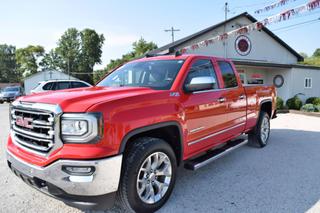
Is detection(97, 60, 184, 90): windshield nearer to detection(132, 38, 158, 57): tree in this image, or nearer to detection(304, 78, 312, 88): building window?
detection(304, 78, 312, 88): building window

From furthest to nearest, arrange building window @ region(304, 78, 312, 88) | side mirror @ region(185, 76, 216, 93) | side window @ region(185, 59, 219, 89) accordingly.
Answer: building window @ region(304, 78, 312, 88) < side window @ region(185, 59, 219, 89) < side mirror @ region(185, 76, 216, 93)

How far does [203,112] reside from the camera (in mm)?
3514

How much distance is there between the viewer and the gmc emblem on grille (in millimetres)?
2586

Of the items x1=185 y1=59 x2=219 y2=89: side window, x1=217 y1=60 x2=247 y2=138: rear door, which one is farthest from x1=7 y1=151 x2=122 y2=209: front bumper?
x1=217 y1=60 x2=247 y2=138: rear door

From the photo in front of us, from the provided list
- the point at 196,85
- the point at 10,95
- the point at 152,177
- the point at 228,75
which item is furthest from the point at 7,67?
the point at 152,177

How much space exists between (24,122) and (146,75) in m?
1.81

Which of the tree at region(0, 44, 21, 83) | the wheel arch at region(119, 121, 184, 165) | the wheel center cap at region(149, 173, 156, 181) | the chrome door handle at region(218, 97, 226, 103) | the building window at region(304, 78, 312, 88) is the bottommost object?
the wheel center cap at region(149, 173, 156, 181)

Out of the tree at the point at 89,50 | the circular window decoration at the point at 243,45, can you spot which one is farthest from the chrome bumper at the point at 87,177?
the tree at the point at 89,50

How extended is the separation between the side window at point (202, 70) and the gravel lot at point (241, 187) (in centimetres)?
154

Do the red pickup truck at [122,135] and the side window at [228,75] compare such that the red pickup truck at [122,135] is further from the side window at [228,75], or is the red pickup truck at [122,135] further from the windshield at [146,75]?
the side window at [228,75]

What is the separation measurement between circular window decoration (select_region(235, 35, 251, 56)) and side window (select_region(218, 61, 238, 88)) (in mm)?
14032

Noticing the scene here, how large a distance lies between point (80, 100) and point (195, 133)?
1693 mm

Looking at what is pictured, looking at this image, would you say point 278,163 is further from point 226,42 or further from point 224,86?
point 226,42

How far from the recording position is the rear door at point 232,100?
13.8 ft
